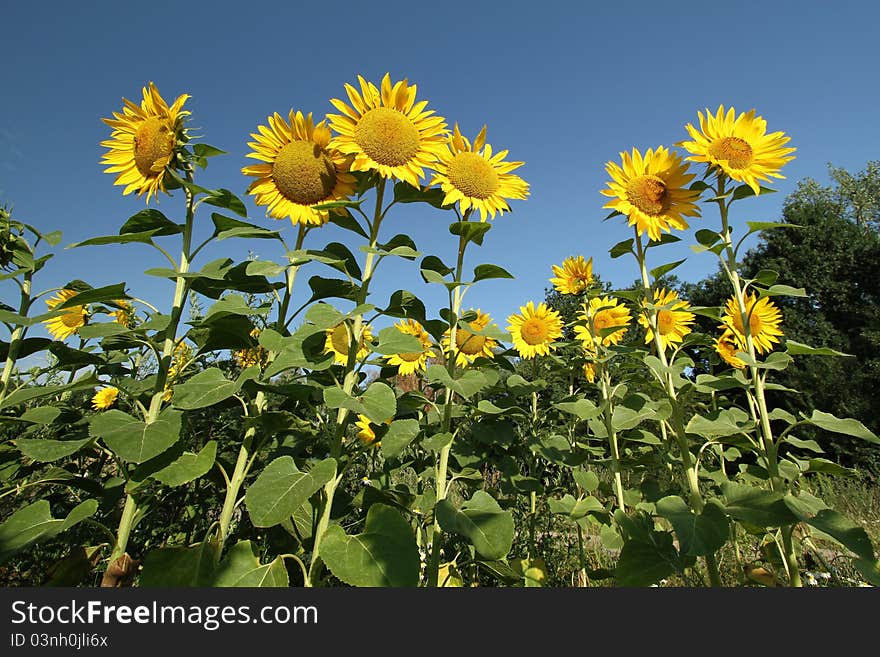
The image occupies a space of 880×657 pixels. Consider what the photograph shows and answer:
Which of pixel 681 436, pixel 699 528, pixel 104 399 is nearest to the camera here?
pixel 699 528

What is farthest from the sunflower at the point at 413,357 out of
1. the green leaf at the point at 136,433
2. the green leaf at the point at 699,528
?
the green leaf at the point at 699,528

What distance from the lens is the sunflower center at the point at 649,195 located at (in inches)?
87.5

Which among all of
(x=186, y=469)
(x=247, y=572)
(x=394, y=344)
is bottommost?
(x=247, y=572)

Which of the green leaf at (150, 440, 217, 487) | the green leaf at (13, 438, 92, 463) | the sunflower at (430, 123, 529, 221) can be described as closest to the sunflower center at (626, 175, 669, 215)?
the sunflower at (430, 123, 529, 221)

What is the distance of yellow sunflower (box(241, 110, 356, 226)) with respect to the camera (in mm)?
1799

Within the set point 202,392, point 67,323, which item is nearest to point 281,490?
point 202,392

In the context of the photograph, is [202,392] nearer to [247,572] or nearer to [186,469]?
[186,469]

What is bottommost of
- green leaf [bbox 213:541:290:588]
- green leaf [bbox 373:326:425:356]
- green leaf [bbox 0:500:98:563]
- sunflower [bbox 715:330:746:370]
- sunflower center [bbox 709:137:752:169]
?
green leaf [bbox 213:541:290:588]

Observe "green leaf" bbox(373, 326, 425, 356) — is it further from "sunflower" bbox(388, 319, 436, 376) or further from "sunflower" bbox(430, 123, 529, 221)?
"sunflower" bbox(388, 319, 436, 376)

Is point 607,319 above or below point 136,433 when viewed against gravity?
above

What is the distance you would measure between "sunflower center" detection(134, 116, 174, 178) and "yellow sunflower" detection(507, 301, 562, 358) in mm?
2859

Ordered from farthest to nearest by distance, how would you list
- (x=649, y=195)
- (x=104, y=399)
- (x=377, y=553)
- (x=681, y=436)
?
(x=104, y=399) → (x=649, y=195) → (x=681, y=436) → (x=377, y=553)

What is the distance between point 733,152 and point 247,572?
2.63 meters

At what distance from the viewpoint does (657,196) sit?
223cm
